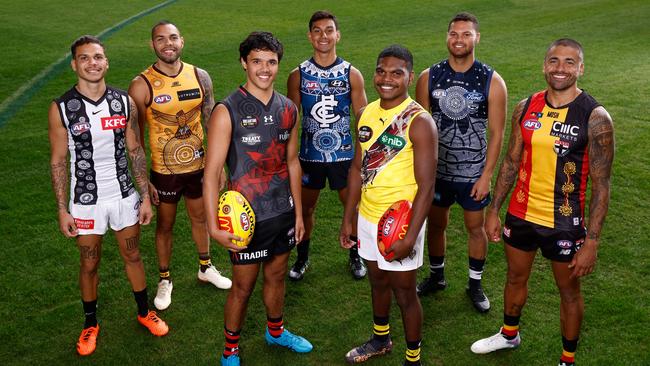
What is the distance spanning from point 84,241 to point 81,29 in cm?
1549

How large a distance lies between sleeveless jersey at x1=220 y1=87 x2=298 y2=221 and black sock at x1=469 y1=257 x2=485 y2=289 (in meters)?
1.93

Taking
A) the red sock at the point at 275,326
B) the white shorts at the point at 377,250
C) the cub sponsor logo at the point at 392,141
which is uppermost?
the cub sponsor logo at the point at 392,141

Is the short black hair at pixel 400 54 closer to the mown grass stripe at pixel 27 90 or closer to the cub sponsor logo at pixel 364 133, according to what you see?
the cub sponsor logo at pixel 364 133

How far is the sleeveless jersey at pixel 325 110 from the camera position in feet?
19.3

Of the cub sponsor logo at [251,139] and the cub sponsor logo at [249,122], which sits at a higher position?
the cub sponsor logo at [249,122]

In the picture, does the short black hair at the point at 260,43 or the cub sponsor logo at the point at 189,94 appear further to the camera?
the cub sponsor logo at the point at 189,94

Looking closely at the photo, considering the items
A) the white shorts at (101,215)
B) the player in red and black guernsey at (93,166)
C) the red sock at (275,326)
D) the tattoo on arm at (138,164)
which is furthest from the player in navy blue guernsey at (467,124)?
the white shorts at (101,215)

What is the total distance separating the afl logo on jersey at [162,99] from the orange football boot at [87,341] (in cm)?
193

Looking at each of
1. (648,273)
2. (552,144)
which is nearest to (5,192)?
(552,144)

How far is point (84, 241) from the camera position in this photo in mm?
4988

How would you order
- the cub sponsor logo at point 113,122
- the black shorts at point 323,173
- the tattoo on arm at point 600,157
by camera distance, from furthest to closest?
the black shorts at point 323,173
the cub sponsor logo at point 113,122
the tattoo on arm at point 600,157

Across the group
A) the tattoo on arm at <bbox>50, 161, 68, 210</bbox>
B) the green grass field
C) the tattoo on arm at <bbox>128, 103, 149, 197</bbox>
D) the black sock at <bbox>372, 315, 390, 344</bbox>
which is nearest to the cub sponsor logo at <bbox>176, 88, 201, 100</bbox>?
the tattoo on arm at <bbox>128, 103, 149, 197</bbox>

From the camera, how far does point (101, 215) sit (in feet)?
16.3

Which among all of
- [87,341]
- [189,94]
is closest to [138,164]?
[189,94]
